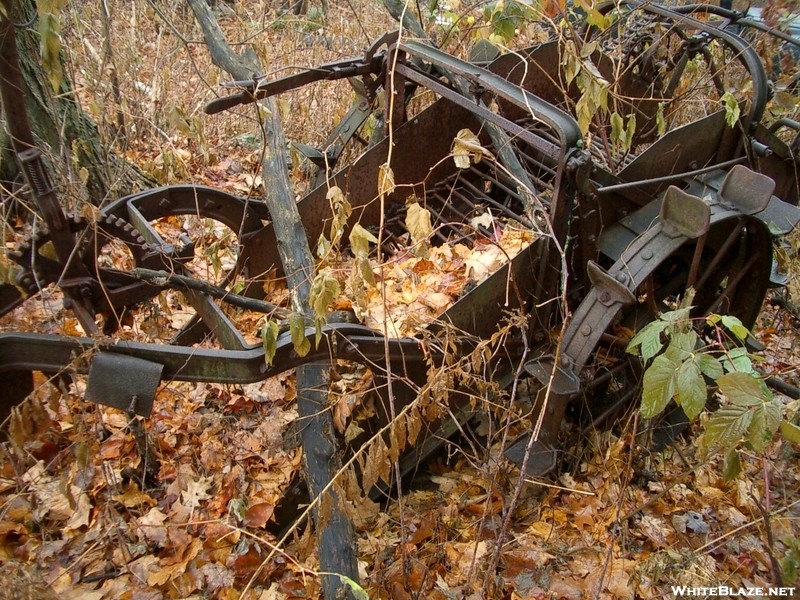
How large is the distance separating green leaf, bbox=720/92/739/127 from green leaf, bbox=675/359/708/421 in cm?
177

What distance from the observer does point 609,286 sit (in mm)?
2572

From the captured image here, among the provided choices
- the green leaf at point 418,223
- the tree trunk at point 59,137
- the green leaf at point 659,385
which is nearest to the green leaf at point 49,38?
the green leaf at point 418,223

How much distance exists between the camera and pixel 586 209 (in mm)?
2586

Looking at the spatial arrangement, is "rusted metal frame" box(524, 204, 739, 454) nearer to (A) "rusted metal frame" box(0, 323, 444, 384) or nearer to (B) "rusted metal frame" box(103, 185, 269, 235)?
(A) "rusted metal frame" box(0, 323, 444, 384)

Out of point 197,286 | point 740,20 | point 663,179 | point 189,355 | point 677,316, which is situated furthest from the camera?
point 740,20

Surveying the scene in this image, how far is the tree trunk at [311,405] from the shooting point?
200 centimetres

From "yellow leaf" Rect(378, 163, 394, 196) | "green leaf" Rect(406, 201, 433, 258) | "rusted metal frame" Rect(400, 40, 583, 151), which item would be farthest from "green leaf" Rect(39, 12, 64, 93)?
"rusted metal frame" Rect(400, 40, 583, 151)

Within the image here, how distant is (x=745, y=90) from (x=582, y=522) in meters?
3.46

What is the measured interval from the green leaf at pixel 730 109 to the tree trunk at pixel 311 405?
7.57 ft

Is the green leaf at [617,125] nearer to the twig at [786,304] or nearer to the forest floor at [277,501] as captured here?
the forest floor at [277,501]

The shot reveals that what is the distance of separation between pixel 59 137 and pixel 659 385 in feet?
13.0

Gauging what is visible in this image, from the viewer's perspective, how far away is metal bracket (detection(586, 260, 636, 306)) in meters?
2.52

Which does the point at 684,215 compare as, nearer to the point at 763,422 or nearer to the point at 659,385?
the point at 659,385

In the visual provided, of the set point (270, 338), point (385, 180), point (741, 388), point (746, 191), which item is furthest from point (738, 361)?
point (270, 338)
